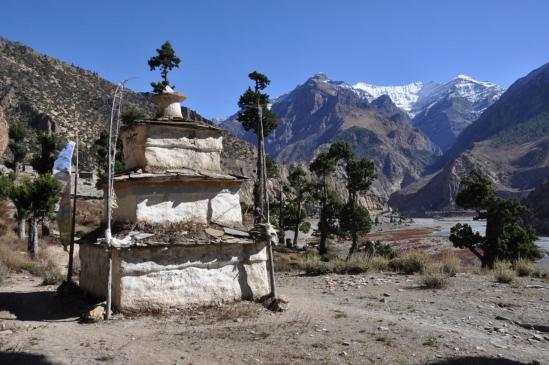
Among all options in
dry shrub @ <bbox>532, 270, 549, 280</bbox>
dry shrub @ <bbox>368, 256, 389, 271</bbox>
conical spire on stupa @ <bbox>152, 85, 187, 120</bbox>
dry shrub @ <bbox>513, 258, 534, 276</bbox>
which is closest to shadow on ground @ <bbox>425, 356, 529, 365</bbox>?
conical spire on stupa @ <bbox>152, 85, 187, 120</bbox>

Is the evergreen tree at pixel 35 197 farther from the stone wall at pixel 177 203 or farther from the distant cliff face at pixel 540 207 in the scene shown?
the distant cliff face at pixel 540 207

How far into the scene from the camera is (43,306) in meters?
12.5

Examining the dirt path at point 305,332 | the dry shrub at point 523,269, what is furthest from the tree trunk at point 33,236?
the dry shrub at point 523,269

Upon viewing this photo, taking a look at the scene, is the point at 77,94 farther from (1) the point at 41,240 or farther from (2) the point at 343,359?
(2) the point at 343,359

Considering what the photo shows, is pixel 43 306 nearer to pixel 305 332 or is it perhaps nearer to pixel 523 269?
pixel 305 332

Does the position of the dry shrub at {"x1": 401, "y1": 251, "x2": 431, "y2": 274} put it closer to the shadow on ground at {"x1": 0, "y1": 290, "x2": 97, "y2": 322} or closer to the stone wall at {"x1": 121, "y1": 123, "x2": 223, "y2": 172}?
the stone wall at {"x1": 121, "y1": 123, "x2": 223, "y2": 172}

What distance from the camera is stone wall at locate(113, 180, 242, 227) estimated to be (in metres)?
12.0

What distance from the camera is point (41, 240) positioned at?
3088 centimetres

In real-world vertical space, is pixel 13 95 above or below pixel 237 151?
above

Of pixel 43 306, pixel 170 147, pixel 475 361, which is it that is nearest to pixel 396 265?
pixel 170 147

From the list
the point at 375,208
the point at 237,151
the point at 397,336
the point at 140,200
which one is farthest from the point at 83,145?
the point at 375,208

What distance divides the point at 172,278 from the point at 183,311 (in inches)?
32.9

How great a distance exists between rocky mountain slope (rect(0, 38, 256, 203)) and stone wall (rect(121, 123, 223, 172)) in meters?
56.9

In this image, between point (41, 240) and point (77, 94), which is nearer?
point (41, 240)
